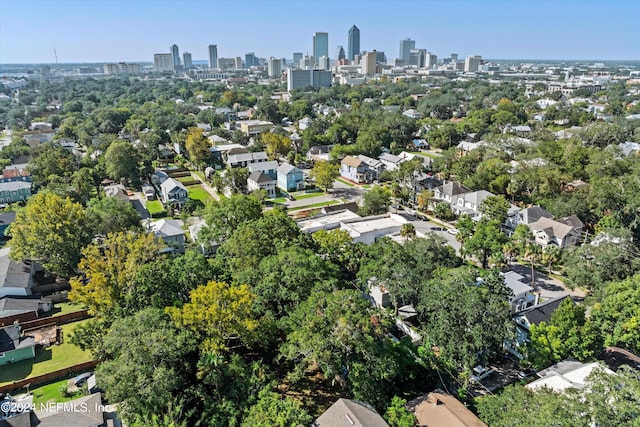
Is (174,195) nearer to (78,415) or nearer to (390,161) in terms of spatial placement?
(390,161)

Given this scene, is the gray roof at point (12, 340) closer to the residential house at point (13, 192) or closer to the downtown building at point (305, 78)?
the residential house at point (13, 192)

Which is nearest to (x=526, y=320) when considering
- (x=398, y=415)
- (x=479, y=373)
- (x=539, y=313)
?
(x=539, y=313)

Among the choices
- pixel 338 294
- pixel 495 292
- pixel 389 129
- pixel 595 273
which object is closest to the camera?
pixel 338 294

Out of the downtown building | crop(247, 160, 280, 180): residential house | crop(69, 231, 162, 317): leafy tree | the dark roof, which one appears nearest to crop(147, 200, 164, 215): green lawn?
crop(247, 160, 280, 180): residential house

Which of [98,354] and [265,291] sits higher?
[265,291]

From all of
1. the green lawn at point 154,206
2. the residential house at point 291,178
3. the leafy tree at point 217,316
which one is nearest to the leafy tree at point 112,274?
the leafy tree at point 217,316

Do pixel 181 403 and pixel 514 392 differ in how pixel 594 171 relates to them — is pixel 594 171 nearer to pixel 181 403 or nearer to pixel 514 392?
pixel 514 392

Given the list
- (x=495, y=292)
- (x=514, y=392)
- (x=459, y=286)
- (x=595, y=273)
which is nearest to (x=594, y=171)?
(x=595, y=273)
